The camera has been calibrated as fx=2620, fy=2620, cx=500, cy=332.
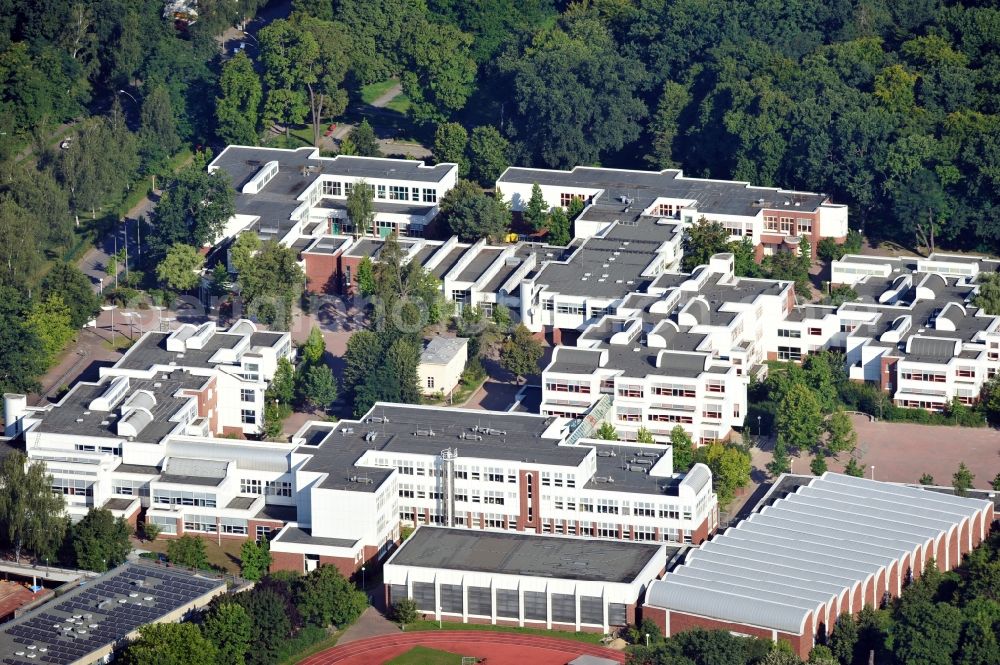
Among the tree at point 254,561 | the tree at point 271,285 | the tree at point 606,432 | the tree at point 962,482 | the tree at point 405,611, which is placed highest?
the tree at point 271,285

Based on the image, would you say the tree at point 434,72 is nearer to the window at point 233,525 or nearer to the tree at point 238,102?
the tree at point 238,102

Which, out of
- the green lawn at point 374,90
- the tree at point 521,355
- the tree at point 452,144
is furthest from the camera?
the green lawn at point 374,90

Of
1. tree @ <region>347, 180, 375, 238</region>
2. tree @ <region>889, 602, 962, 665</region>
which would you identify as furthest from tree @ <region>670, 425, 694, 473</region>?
tree @ <region>347, 180, 375, 238</region>

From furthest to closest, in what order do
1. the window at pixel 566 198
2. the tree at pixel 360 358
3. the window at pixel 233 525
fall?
the window at pixel 566 198, the tree at pixel 360 358, the window at pixel 233 525

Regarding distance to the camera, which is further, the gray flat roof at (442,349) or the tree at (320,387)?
the gray flat roof at (442,349)

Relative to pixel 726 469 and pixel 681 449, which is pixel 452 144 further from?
pixel 726 469

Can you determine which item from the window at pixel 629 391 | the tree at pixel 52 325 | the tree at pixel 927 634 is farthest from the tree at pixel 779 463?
the tree at pixel 52 325

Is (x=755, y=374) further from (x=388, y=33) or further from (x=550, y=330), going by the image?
(x=388, y=33)

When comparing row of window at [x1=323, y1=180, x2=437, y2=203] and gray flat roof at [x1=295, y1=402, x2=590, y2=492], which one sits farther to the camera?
row of window at [x1=323, y1=180, x2=437, y2=203]

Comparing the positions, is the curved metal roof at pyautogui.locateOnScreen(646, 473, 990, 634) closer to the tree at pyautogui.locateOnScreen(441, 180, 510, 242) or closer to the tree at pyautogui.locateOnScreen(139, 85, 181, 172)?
the tree at pyautogui.locateOnScreen(441, 180, 510, 242)
